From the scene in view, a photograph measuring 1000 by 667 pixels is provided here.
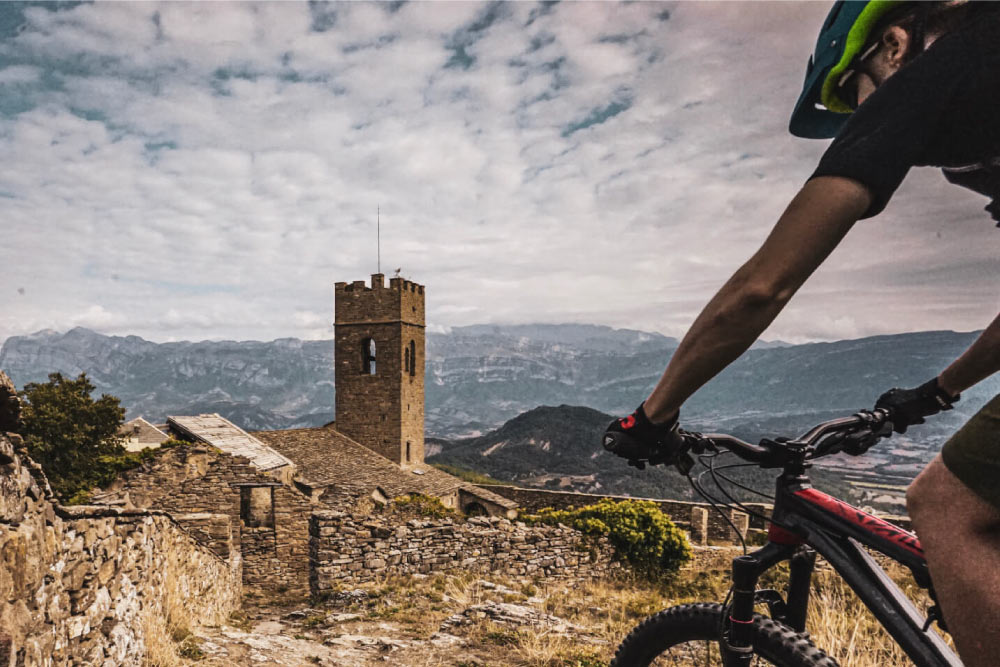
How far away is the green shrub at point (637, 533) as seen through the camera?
475 inches

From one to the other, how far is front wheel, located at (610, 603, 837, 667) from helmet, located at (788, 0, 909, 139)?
165cm

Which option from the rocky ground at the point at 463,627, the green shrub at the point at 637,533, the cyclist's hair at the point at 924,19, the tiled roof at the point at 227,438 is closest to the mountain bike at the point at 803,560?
the cyclist's hair at the point at 924,19

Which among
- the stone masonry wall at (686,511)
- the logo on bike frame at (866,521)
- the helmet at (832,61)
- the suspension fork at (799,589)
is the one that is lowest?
the stone masonry wall at (686,511)

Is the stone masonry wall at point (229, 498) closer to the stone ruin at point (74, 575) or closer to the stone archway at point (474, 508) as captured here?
the stone ruin at point (74, 575)

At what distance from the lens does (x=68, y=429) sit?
72.4 ft

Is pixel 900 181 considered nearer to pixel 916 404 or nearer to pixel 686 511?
pixel 916 404

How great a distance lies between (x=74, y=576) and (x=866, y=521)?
466 centimetres

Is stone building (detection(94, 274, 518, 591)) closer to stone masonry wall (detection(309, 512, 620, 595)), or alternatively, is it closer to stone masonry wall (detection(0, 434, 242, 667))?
stone masonry wall (detection(0, 434, 242, 667))

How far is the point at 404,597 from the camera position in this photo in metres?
8.42

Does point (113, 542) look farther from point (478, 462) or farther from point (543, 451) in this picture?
point (543, 451)

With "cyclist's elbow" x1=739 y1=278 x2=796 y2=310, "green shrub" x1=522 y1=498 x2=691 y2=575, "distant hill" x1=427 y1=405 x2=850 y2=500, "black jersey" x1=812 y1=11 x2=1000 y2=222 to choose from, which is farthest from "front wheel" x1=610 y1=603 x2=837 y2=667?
"distant hill" x1=427 y1=405 x2=850 y2=500

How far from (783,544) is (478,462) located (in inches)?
3948

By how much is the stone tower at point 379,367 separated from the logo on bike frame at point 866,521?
3812 centimetres

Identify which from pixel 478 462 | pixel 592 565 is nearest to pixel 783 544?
pixel 592 565
